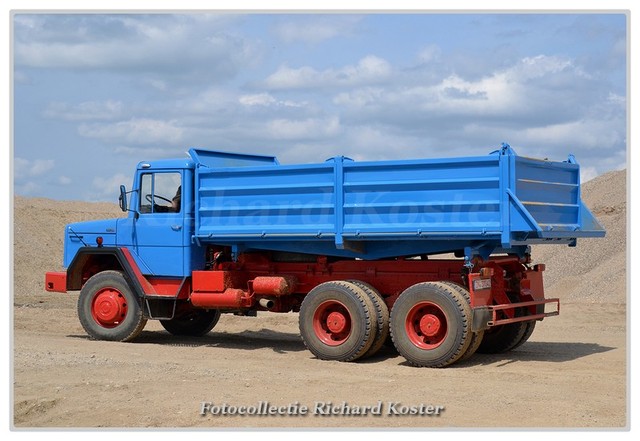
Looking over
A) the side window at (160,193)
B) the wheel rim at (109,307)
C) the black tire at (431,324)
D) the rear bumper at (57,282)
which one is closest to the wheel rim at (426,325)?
the black tire at (431,324)

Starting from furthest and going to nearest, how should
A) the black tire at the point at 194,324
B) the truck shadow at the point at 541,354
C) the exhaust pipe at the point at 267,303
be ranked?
1. the black tire at the point at 194,324
2. the exhaust pipe at the point at 267,303
3. the truck shadow at the point at 541,354

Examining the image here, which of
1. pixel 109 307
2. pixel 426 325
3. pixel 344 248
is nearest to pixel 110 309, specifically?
pixel 109 307

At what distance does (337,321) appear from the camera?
43.5 feet

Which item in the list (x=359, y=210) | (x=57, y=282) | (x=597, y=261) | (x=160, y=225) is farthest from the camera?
(x=597, y=261)

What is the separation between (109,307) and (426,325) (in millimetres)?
5621

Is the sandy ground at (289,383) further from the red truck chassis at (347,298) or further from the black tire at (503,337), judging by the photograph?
the red truck chassis at (347,298)

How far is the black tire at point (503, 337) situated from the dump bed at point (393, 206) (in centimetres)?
148

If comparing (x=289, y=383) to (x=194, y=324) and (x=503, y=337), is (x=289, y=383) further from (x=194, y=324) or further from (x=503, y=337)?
(x=194, y=324)

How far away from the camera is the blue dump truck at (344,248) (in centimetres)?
1232

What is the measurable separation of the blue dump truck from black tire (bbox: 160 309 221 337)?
26 centimetres

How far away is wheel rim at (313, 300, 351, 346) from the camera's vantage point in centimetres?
1323

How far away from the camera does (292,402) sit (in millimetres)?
9797

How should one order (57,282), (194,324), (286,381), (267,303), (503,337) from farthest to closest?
(194,324) < (57,282) < (267,303) < (503,337) < (286,381)

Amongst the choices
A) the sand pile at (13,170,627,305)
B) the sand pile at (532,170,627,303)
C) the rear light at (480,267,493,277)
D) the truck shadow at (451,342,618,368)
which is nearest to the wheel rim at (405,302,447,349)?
the truck shadow at (451,342,618,368)
